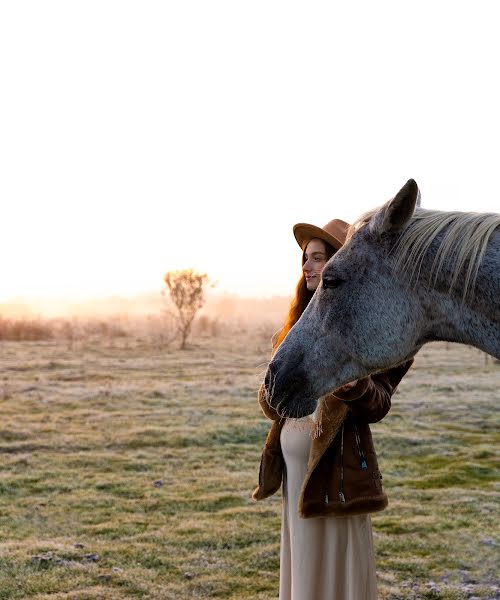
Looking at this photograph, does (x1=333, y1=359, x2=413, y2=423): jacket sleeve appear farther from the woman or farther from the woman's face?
the woman's face

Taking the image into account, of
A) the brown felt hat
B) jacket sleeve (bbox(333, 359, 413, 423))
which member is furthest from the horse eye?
the brown felt hat

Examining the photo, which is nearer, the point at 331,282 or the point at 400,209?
the point at 400,209

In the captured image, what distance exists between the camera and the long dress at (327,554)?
332cm

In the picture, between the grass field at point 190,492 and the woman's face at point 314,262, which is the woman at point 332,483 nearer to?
the woman's face at point 314,262

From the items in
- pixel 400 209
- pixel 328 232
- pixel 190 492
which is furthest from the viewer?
pixel 190 492

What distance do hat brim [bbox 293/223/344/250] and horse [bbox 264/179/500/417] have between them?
2.78 ft

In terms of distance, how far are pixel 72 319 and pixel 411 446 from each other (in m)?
21.5

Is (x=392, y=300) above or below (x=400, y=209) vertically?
below

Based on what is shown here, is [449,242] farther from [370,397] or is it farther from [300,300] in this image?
[300,300]

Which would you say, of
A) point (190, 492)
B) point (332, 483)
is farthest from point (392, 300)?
point (190, 492)

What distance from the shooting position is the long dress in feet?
10.9

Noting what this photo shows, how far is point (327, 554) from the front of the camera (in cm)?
335

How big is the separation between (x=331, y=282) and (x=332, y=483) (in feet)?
3.99

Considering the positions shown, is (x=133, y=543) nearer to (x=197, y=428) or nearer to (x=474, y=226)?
(x=197, y=428)
